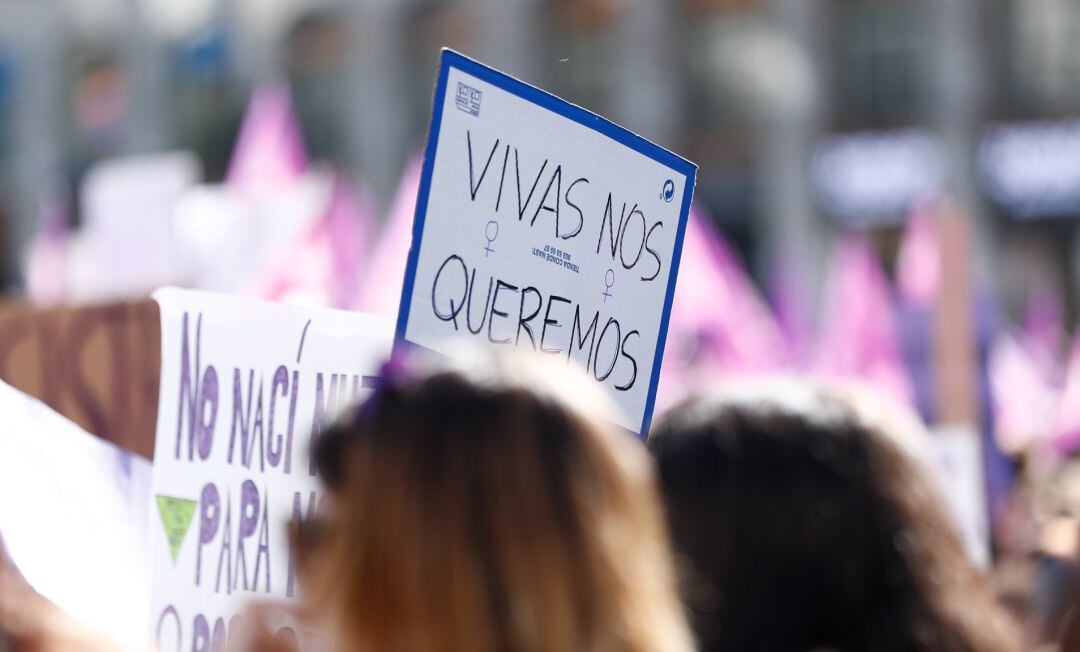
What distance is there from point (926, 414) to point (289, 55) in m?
21.7

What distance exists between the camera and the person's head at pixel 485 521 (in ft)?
4.52

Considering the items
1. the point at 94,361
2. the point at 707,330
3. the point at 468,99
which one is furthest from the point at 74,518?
the point at 707,330

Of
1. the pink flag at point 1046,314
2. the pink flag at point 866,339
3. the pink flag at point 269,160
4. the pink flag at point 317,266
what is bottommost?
the pink flag at point 317,266

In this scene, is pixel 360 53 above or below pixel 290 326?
above

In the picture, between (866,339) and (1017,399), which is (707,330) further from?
(1017,399)

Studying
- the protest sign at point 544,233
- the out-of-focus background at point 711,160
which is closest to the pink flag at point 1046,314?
the out-of-focus background at point 711,160

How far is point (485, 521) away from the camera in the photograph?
139 centimetres

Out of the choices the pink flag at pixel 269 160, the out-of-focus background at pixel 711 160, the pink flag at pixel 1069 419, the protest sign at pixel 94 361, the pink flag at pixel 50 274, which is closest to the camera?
the protest sign at pixel 94 361

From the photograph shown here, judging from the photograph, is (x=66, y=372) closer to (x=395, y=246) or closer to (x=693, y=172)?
(x=693, y=172)

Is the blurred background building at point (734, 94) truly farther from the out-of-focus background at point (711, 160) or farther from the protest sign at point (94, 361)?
the protest sign at point (94, 361)

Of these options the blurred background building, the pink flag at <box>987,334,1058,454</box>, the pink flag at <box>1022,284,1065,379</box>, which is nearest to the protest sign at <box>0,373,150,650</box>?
the pink flag at <box>987,334,1058,454</box>

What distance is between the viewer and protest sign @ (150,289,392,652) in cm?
247

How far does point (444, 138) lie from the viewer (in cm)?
206

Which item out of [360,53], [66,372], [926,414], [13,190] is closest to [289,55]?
[360,53]
